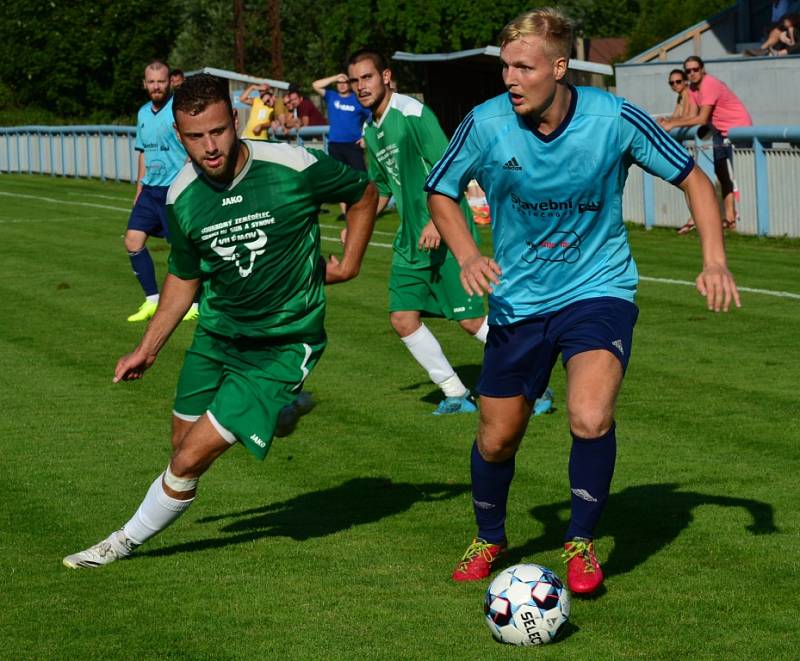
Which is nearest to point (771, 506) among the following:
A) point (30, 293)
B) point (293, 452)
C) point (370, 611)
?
point (370, 611)

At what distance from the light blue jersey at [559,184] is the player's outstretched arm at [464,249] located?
6cm

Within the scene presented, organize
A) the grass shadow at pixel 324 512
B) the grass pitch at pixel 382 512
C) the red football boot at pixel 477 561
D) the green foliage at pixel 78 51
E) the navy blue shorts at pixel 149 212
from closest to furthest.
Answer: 1. the grass pitch at pixel 382 512
2. the red football boot at pixel 477 561
3. the grass shadow at pixel 324 512
4. the navy blue shorts at pixel 149 212
5. the green foliage at pixel 78 51

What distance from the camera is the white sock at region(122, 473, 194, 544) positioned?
661cm

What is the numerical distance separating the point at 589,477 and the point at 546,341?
0.56m

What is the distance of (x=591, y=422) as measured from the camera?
585 cm

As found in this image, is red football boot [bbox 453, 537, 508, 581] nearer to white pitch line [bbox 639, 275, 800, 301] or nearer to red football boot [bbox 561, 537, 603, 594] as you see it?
red football boot [bbox 561, 537, 603, 594]

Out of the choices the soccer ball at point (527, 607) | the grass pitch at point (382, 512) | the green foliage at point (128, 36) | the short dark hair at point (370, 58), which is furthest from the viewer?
the green foliage at point (128, 36)

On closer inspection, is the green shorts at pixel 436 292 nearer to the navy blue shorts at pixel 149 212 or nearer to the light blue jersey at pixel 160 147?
the light blue jersey at pixel 160 147

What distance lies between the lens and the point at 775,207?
64.8 ft

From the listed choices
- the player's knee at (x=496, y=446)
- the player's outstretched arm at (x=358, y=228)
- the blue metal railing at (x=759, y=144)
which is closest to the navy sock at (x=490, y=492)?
the player's knee at (x=496, y=446)

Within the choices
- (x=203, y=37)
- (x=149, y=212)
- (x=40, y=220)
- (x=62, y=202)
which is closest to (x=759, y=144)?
(x=149, y=212)

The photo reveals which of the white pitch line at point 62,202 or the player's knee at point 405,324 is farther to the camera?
the white pitch line at point 62,202

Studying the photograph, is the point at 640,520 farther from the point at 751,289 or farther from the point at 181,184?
the point at 751,289

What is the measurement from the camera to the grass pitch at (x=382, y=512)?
5.70 m
